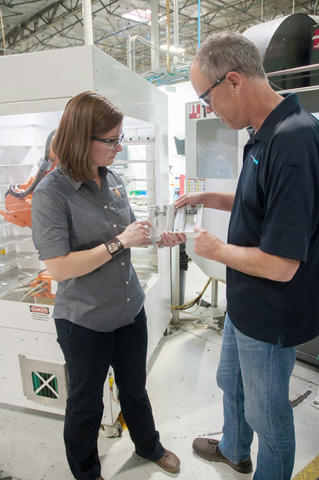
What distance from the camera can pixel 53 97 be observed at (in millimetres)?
1475

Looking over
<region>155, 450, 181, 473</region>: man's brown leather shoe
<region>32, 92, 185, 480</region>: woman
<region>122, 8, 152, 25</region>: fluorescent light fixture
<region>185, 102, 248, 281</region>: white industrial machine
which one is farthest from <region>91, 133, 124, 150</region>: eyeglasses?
<region>122, 8, 152, 25</region>: fluorescent light fixture

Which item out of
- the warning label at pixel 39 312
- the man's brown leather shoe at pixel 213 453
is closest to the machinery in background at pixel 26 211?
the warning label at pixel 39 312

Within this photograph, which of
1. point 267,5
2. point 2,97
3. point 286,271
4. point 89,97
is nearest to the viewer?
point 286,271

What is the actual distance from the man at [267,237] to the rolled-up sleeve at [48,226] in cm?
47

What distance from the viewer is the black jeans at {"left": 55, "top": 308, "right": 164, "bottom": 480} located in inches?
49.1

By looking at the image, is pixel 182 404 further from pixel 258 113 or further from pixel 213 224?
pixel 258 113

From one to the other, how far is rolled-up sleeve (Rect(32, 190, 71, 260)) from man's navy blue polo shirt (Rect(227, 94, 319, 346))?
1.88ft

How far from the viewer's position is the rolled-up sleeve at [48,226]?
1114 millimetres

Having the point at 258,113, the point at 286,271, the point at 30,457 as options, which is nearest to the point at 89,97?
the point at 258,113

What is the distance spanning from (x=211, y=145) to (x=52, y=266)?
176 centimetres

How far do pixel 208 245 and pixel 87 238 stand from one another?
17.4 inches

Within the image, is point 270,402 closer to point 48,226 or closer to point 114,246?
point 114,246

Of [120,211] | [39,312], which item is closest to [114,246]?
[120,211]

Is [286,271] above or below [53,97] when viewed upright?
below
